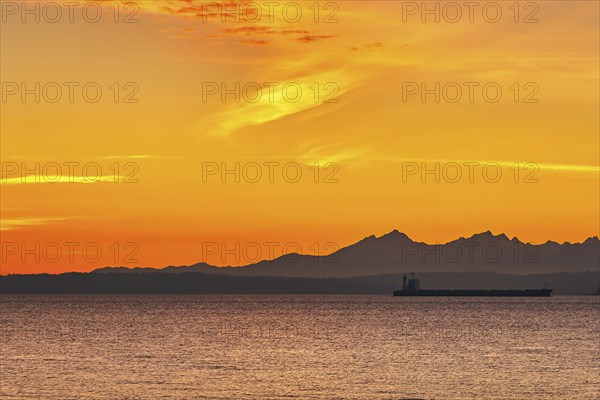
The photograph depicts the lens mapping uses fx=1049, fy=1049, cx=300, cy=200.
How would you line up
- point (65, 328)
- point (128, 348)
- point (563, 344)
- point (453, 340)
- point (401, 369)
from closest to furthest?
1. point (401, 369)
2. point (128, 348)
3. point (563, 344)
4. point (453, 340)
5. point (65, 328)

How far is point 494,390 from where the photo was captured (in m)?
84.7

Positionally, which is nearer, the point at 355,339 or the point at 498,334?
the point at 355,339

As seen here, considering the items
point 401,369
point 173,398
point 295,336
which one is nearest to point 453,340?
→ point 295,336

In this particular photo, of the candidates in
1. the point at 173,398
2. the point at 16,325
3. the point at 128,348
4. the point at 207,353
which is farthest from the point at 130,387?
the point at 16,325

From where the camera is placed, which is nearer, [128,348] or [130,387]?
[130,387]

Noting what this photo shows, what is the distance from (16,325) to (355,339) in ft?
251

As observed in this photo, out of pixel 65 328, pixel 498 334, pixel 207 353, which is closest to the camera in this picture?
pixel 207 353

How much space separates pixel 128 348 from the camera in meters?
135

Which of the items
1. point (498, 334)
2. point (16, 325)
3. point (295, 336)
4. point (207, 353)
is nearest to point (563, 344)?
point (498, 334)

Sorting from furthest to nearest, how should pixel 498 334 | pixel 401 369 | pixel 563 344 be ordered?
pixel 498 334 < pixel 563 344 < pixel 401 369

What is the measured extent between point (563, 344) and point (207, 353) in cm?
5127

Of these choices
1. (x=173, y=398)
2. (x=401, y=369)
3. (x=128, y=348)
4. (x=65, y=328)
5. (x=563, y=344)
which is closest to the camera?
(x=173, y=398)

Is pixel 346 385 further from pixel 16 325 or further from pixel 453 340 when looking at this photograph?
pixel 16 325

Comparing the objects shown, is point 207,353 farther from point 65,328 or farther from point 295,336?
point 65,328
